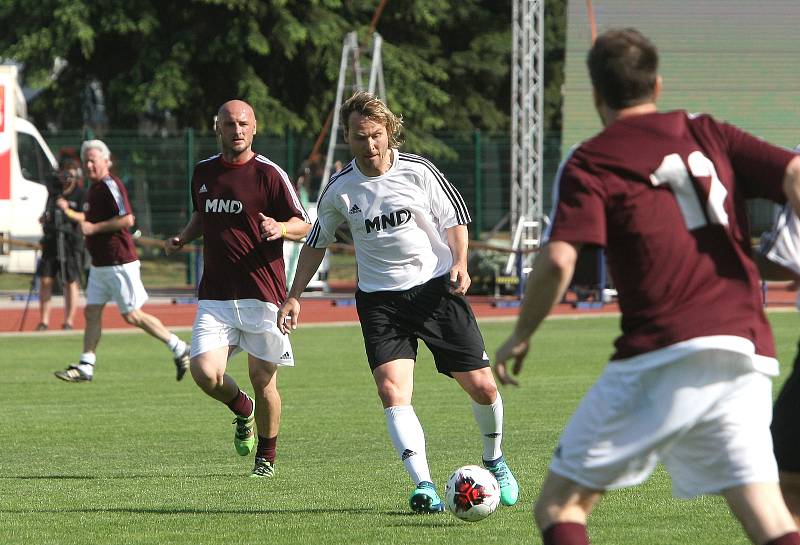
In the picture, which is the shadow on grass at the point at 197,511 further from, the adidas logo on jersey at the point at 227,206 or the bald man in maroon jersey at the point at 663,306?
the bald man in maroon jersey at the point at 663,306

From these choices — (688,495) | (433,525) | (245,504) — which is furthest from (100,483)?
(688,495)

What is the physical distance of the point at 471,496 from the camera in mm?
7141

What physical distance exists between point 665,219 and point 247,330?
4771mm

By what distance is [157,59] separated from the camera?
34719 millimetres

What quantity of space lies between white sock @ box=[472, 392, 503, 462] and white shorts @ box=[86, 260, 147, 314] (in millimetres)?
7070

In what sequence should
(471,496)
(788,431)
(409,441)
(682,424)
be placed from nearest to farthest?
(682,424) < (788,431) < (471,496) < (409,441)

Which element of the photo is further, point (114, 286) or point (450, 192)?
point (114, 286)

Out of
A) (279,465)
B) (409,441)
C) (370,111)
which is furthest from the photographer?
(279,465)

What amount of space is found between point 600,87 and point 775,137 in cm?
2551

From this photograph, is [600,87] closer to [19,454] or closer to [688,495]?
[688,495]

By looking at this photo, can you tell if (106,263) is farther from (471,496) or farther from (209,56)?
(209,56)

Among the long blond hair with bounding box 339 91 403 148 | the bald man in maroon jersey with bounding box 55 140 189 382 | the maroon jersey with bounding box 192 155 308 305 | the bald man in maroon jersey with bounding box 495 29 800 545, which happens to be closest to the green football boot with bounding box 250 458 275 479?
the maroon jersey with bounding box 192 155 308 305

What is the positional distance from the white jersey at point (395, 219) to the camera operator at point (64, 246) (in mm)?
12637

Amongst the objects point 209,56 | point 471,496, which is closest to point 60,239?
point 471,496
